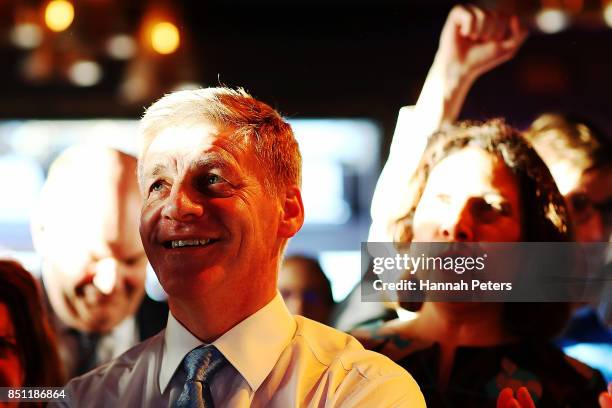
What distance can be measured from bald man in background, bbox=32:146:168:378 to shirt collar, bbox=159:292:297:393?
6.0 inches

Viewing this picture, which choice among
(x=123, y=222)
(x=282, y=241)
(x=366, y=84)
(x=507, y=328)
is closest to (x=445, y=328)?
(x=507, y=328)

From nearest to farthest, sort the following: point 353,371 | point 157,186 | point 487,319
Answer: point 353,371, point 157,186, point 487,319

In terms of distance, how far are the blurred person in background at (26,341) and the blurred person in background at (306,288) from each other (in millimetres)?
845

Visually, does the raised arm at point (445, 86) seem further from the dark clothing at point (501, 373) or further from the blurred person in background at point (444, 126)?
the dark clothing at point (501, 373)

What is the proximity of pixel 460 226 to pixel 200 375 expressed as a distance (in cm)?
100

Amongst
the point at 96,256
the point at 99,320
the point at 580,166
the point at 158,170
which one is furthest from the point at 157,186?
the point at 580,166

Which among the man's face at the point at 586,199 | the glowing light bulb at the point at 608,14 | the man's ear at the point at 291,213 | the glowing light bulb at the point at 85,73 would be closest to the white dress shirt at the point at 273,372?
the man's ear at the point at 291,213

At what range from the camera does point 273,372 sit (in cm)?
267

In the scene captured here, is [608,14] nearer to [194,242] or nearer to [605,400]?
[605,400]

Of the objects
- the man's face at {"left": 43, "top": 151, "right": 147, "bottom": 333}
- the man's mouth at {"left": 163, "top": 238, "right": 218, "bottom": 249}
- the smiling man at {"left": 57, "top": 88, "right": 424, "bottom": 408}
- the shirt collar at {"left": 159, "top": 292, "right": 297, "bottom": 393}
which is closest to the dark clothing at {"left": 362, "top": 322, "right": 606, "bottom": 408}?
the smiling man at {"left": 57, "top": 88, "right": 424, "bottom": 408}

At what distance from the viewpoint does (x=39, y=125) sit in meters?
2.97

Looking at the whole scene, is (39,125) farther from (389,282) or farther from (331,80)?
(389,282)

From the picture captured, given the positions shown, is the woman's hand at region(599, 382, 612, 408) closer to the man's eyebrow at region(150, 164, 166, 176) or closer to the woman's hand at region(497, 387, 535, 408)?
the woman's hand at region(497, 387, 535, 408)

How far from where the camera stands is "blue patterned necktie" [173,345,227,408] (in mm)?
2615
